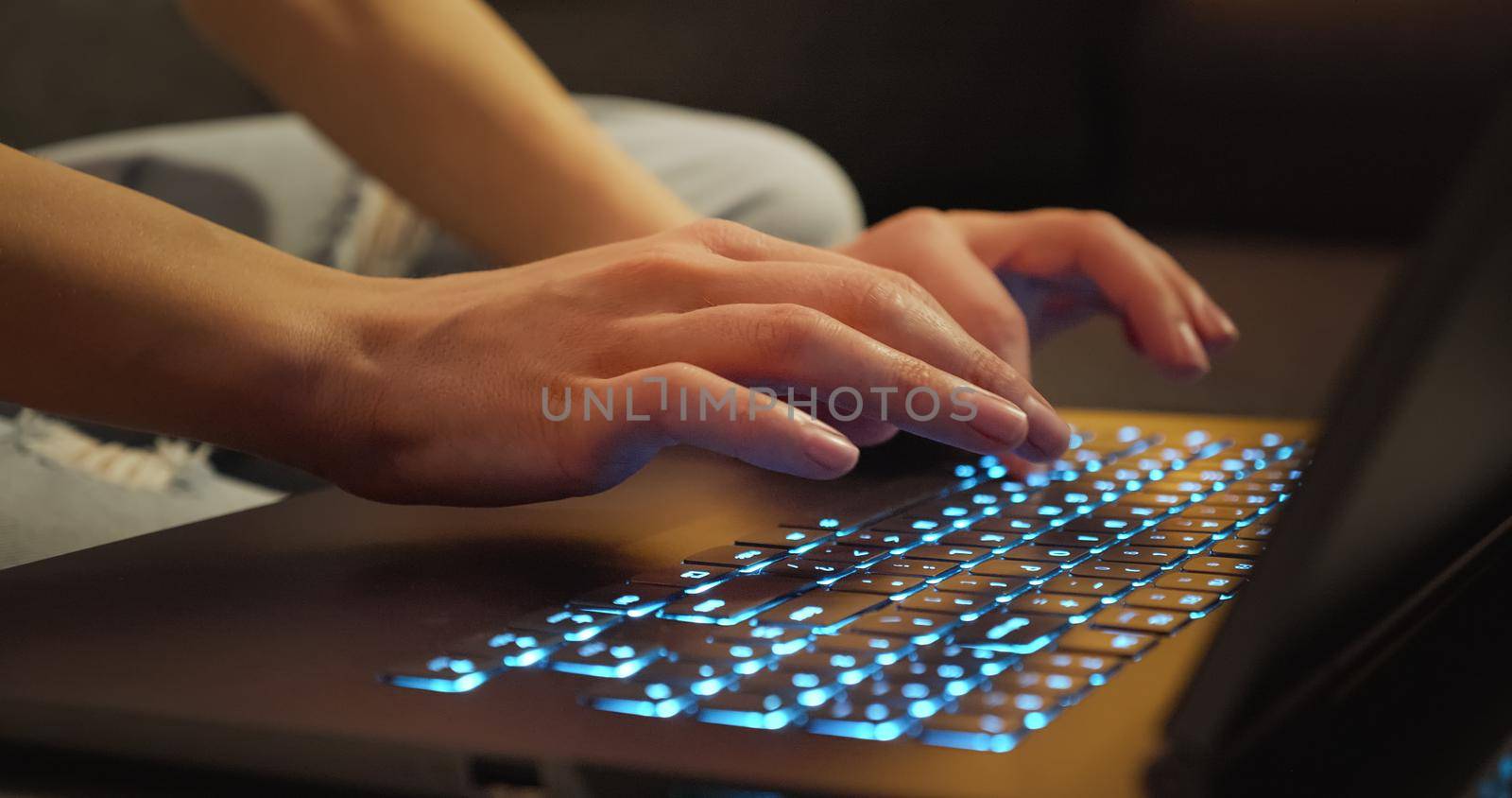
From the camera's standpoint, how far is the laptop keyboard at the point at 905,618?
296 millimetres

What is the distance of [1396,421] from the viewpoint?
235 mm

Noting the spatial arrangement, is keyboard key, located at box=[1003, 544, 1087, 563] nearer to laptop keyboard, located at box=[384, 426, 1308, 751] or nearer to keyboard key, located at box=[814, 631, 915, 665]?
laptop keyboard, located at box=[384, 426, 1308, 751]

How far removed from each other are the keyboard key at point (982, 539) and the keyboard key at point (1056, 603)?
0.06 metres

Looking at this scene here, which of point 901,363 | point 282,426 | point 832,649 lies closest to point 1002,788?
point 832,649

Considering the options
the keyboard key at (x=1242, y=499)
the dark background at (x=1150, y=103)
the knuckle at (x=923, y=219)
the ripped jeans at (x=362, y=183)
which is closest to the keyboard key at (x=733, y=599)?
the keyboard key at (x=1242, y=499)

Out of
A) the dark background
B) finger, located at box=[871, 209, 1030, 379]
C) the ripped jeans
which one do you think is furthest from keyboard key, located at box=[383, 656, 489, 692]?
the dark background

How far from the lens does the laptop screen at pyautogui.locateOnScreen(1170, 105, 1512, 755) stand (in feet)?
0.74

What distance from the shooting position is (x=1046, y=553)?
17.2 inches

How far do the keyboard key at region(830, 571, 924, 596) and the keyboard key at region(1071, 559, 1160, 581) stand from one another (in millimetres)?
53

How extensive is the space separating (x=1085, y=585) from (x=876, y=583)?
2.5 inches

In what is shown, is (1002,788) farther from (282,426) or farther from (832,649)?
(282,426)

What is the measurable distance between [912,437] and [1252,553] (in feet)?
0.76

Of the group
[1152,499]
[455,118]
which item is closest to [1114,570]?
[1152,499]

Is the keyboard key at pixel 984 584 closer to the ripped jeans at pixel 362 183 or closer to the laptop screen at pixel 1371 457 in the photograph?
the laptop screen at pixel 1371 457
